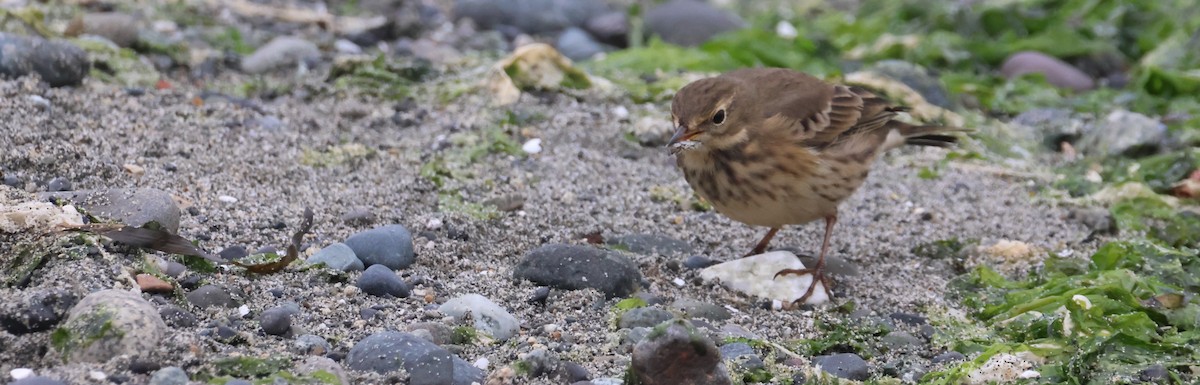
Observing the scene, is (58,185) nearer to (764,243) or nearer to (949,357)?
(764,243)

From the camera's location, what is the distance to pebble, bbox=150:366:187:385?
3387 millimetres

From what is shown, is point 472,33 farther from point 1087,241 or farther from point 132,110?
point 1087,241

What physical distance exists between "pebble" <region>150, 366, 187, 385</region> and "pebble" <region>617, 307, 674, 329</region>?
1.57m

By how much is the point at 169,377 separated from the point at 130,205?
140cm

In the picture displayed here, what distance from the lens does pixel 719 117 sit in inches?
211

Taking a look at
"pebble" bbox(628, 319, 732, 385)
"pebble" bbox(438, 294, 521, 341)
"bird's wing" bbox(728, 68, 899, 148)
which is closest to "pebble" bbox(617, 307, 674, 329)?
"pebble" bbox(438, 294, 521, 341)

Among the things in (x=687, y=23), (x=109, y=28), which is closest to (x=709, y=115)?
(x=109, y=28)

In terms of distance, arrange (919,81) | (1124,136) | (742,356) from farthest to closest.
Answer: (919,81) → (1124,136) → (742,356)

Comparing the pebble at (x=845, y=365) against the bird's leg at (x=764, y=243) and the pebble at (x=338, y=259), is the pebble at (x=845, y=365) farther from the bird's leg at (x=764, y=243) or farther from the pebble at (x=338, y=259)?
the pebble at (x=338, y=259)

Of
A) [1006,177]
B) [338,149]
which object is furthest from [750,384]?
[1006,177]

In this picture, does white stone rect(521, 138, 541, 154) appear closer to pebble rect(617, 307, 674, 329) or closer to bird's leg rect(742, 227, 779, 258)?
bird's leg rect(742, 227, 779, 258)

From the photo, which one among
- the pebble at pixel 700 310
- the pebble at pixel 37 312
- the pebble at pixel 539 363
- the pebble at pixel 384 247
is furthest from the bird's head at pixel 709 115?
the pebble at pixel 37 312

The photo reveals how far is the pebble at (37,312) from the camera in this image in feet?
11.8

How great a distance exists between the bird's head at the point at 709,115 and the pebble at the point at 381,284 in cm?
132
